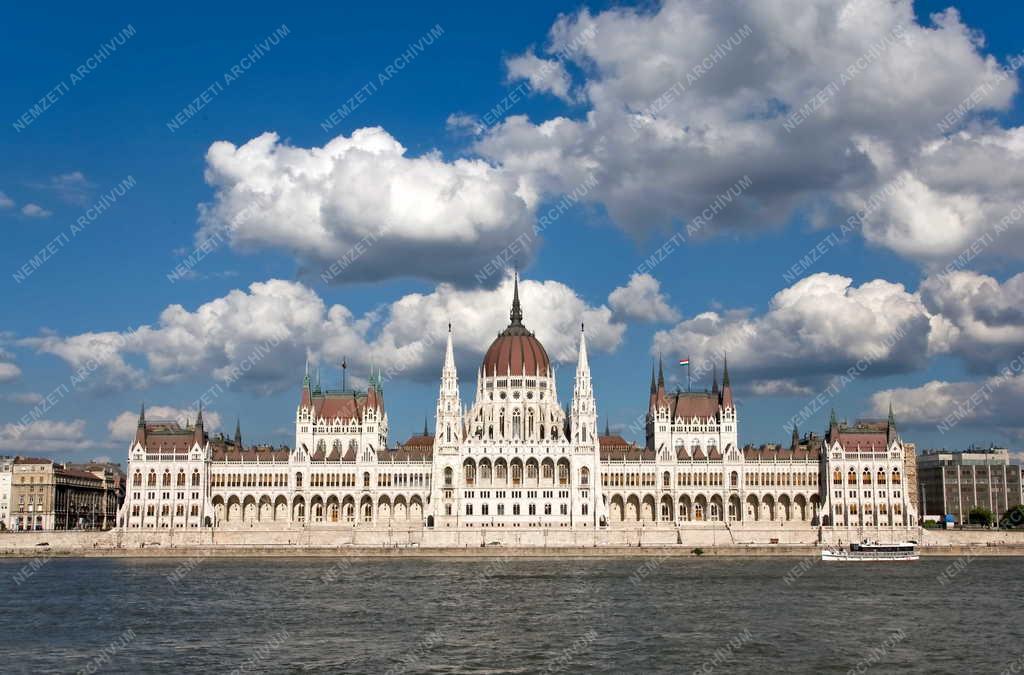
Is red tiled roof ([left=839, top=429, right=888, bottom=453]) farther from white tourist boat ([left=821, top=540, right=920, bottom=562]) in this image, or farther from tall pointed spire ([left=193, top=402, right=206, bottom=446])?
tall pointed spire ([left=193, top=402, right=206, bottom=446])

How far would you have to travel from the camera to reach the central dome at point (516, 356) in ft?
529

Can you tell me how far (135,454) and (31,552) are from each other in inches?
960

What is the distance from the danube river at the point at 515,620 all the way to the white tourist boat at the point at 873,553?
1022cm

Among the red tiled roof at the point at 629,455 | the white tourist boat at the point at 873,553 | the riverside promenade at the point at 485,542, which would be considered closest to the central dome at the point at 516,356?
the red tiled roof at the point at 629,455

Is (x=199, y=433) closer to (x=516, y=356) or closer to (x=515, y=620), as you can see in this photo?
(x=516, y=356)

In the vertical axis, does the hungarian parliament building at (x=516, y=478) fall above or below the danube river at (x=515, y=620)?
above

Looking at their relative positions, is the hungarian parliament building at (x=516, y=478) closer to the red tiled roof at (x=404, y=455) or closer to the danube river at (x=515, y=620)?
the red tiled roof at (x=404, y=455)

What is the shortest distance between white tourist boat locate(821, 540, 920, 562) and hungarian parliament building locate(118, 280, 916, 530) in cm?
2415

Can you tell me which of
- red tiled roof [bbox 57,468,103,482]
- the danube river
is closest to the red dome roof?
the danube river

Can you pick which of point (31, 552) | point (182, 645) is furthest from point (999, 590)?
point (31, 552)

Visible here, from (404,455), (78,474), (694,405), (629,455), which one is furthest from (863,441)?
(78,474)

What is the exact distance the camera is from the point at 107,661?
56.6 metres

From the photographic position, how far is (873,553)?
12250 centimetres

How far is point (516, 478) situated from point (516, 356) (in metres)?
18.4
